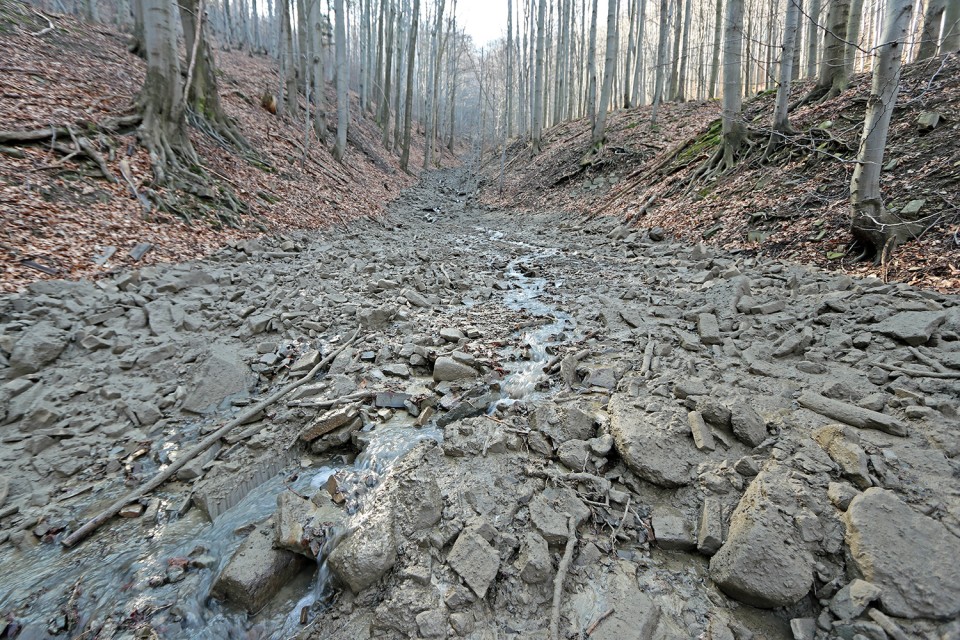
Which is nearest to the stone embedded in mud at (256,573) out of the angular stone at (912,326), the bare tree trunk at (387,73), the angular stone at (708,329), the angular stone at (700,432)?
the angular stone at (700,432)

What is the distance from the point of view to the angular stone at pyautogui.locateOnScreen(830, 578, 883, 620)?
208cm

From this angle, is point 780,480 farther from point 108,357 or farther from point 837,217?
point 108,357

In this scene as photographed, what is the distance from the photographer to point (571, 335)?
5578 mm

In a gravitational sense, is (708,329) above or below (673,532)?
above

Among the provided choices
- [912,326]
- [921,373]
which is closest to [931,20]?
[912,326]

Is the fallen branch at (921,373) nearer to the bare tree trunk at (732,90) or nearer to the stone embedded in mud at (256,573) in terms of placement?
the stone embedded in mud at (256,573)

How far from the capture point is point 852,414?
3.06m

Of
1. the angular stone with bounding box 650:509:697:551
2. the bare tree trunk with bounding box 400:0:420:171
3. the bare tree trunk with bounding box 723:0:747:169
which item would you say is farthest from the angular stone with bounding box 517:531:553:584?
the bare tree trunk with bounding box 400:0:420:171

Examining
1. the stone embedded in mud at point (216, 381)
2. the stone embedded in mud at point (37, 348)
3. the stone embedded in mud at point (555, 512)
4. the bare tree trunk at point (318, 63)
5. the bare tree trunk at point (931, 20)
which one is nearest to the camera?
the stone embedded in mud at point (555, 512)

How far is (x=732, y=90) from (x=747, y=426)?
9295 mm

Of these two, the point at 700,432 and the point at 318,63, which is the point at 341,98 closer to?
the point at 318,63

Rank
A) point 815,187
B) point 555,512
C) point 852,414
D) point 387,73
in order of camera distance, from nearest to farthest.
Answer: point 555,512, point 852,414, point 815,187, point 387,73

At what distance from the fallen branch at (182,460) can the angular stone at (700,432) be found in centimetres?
378

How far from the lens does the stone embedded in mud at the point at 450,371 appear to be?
15.6 feet
